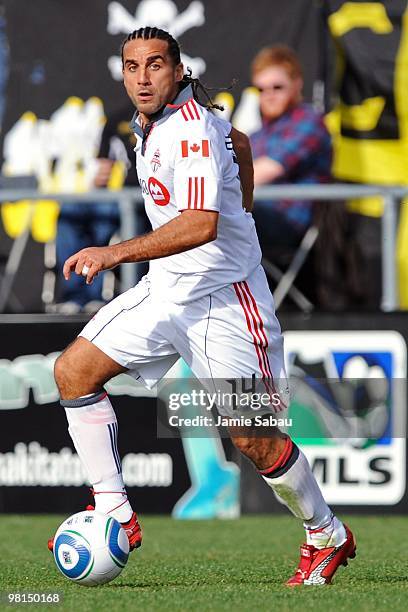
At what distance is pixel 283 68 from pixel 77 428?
194 inches

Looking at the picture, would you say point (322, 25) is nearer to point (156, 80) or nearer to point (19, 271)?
point (19, 271)

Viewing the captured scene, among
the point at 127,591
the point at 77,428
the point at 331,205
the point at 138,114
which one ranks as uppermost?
the point at 138,114

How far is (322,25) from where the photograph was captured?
11148 millimetres

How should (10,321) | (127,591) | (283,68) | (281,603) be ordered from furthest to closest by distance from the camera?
(283,68) → (10,321) → (127,591) → (281,603)

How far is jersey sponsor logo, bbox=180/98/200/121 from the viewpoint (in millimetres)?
6156

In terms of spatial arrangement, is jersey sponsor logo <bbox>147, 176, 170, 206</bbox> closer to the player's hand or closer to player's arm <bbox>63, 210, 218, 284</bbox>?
player's arm <bbox>63, 210, 218, 284</bbox>

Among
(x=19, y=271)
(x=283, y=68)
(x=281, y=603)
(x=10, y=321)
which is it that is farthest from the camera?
(x=19, y=271)

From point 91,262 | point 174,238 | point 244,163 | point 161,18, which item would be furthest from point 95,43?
point 91,262

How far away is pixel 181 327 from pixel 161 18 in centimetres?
544

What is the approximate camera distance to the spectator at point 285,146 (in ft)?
34.7

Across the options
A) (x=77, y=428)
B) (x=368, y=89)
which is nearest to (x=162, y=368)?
(x=77, y=428)

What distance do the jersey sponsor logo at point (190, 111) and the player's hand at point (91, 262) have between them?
692mm

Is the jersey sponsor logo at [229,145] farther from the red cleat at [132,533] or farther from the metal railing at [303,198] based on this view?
the metal railing at [303,198]

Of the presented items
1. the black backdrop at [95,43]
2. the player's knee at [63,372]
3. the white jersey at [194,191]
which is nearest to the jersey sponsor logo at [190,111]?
the white jersey at [194,191]
